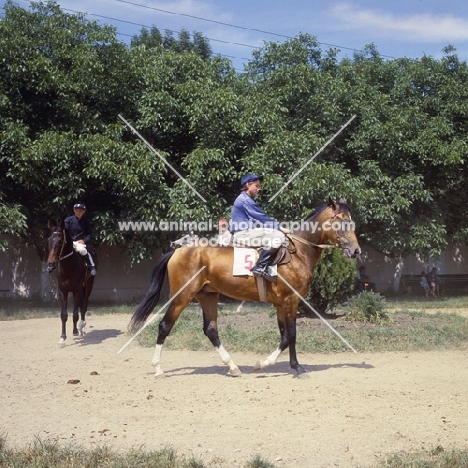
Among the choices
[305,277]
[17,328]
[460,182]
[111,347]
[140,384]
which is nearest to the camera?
[140,384]

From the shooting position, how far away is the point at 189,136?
19906 mm

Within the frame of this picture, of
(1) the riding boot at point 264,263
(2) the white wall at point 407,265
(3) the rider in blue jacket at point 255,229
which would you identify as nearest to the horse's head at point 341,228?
(3) the rider in blue jacket at point 255,229

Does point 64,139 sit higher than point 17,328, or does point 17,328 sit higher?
point 64,139

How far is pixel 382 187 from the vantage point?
20703 mm

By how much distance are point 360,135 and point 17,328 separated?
12.8 m

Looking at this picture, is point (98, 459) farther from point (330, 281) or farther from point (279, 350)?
point (330, 281)

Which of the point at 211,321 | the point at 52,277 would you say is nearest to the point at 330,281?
the point at 211,321

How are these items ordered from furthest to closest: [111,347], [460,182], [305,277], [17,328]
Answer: [460,182], [17,328], [111,347], [305,277]

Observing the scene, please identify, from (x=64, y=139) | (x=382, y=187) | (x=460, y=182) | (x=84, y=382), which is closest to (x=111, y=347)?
(x=84, y=382)

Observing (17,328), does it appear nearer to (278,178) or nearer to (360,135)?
(278,178)

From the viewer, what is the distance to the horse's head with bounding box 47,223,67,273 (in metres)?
10.9

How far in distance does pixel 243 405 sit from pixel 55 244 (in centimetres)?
561

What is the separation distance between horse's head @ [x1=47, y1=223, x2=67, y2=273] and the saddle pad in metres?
3.80

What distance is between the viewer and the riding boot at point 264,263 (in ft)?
28.0
